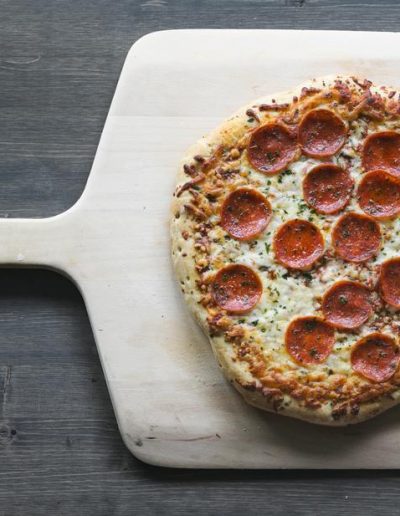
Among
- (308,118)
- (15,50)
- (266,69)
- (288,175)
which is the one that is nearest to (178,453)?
(288,175)

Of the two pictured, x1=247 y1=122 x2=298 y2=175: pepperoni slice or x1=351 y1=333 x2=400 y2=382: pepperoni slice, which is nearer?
x1=351 y1=333 x2=400 y2=382: pepperoni slice

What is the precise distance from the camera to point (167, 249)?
4133 mm

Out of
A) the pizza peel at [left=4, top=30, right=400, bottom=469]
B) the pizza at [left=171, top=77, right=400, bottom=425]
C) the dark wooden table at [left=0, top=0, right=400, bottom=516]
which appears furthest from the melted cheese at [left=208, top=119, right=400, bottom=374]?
the dark wooden table at [left=0, top=0, right=400, bottom=516]

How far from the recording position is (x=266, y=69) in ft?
13.9

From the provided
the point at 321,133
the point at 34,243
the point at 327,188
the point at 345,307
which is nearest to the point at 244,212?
the point at 327,188

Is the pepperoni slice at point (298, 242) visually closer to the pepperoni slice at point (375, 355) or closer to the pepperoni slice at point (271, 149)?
the pepperoni slice at point (271, 149)

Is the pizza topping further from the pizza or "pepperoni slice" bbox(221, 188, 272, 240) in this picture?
"pepperoni slice" bbox(221, 188, 272, 240)

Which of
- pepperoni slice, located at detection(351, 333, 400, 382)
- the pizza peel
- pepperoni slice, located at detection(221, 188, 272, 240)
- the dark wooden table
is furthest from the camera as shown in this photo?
the dark wooden table

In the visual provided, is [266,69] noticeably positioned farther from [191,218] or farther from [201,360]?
[201,360]

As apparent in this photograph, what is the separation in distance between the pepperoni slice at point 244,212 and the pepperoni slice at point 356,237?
1.25ft

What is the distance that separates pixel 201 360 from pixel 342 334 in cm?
79

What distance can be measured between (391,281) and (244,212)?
33.0 inches

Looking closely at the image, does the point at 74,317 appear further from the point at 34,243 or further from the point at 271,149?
the point at 271,149

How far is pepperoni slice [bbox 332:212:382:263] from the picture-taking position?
3.84 meters
